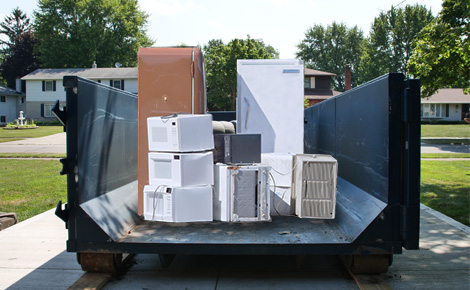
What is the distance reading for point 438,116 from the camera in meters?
57.6

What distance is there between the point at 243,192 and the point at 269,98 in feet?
5.85

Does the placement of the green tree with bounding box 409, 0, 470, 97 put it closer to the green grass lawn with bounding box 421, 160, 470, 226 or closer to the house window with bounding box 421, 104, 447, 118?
the green grass lawn with bounding box 421, 160, 470, 226

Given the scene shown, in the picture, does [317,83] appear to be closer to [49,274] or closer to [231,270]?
[231,270]

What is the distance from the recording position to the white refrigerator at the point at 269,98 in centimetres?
591

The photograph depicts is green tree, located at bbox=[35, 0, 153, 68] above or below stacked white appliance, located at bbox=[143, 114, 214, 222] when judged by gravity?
above

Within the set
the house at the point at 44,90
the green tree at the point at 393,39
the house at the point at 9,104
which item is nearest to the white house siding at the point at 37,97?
the house at the point at 44,90

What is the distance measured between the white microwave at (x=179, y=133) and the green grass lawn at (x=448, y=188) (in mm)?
4858

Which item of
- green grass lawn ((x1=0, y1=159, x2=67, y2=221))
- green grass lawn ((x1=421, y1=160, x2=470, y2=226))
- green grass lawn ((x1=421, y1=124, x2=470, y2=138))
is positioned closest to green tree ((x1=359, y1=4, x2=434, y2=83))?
green grass lawn ((x1=421, y1=124, x2=470, y2=138))

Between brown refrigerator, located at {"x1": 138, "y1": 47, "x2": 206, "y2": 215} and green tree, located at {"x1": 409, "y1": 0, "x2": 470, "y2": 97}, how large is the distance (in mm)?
9198

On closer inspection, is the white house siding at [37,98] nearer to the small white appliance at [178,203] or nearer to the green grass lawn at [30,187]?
the green grass lawn at [30,187]

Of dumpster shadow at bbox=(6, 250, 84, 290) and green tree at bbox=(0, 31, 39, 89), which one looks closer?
dumpster shadow at bbox=(6, 250, 84, 290)

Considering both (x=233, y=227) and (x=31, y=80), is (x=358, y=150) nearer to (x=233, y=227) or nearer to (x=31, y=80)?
(x=233, y=227)

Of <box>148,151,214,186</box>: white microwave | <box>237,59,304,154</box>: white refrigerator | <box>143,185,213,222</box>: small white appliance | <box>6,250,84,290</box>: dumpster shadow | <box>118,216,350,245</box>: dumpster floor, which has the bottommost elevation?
<box>6,250,84,290</box>: dumpster shadow

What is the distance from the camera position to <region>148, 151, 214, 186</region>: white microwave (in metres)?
4.47
